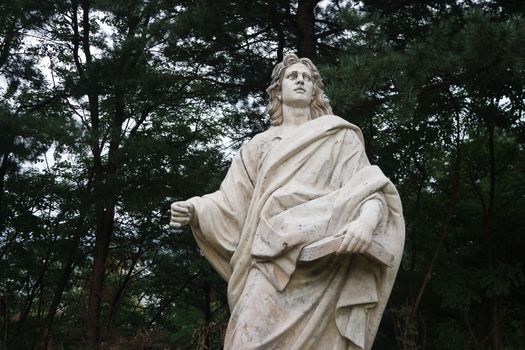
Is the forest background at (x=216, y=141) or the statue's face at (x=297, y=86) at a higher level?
the forest background at (x=216, y=141)

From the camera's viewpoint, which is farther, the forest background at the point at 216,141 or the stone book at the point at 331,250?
the forest background at the point at 216,141

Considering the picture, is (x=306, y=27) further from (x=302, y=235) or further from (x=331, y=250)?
(x=331, y=250)

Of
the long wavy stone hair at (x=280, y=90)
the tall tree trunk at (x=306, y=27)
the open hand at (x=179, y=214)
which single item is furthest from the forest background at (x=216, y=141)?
the open hand at (x=179, y=214)

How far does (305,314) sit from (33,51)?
11622 millimetres

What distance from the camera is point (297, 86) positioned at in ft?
16.0

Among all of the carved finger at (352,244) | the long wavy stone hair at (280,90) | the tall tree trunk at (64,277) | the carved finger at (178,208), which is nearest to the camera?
the carved finger at (352,244)

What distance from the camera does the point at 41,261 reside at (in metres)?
14.3

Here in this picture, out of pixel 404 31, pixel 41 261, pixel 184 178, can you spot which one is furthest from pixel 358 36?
pixel 41 261

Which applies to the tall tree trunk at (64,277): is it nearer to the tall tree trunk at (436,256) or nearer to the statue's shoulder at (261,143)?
the tall tree trunk at (436,256)

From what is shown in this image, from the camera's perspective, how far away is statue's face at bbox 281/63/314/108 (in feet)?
15.9

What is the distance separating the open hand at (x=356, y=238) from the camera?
3803 mm

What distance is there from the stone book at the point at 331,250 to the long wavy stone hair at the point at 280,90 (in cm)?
130

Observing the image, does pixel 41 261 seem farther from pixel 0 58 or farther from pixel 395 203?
pixel 395 203

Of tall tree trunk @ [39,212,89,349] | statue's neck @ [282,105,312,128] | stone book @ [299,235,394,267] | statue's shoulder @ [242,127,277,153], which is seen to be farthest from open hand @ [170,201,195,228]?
tall tree trunk @ [39,212,89,349]
